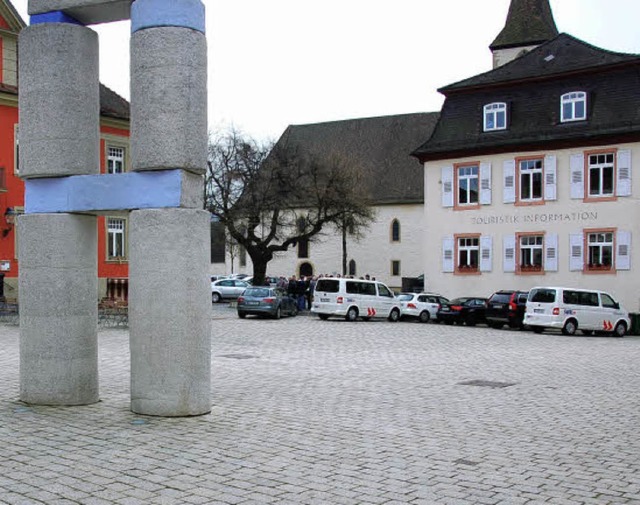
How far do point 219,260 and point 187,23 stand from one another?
75.1m

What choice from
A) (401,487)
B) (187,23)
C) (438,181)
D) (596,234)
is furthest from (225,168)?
(401,487)

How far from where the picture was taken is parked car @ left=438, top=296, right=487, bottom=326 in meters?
33.7

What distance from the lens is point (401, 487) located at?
6.53m

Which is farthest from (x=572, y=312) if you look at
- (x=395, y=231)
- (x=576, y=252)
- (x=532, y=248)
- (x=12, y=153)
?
(x=395, y=231)

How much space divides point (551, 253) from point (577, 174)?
385 cm

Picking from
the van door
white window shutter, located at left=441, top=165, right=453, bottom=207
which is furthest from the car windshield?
white window shutter, located at left=441, top=165, right=453, bottom=207

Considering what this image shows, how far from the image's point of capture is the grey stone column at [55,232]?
32.7 ft

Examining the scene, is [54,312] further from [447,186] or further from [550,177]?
[447,186]

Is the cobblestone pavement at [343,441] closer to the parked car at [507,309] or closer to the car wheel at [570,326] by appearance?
the car wheel at [570,326]

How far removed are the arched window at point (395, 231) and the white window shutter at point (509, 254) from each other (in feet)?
92.8

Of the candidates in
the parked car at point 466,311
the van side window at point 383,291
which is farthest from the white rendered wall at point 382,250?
the parked car at point 466,311

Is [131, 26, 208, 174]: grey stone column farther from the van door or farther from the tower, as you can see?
the tower

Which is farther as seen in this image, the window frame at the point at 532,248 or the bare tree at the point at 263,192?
the bare tree at the point at 263,192

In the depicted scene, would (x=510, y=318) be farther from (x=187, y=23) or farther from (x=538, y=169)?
(x=187, y=23)
